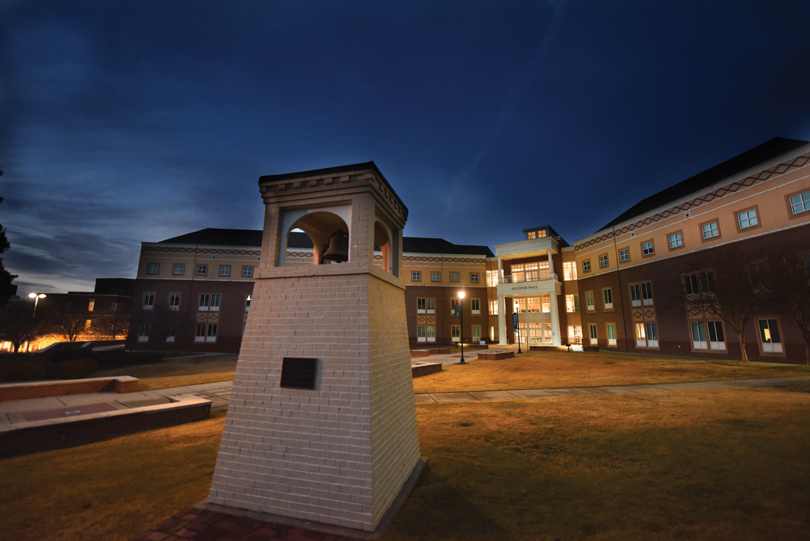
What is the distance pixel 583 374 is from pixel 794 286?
495 inches

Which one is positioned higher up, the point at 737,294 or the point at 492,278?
the point at 492,278

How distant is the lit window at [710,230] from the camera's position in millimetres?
24547

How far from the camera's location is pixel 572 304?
39.9 metres

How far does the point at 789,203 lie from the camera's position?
20.2 m

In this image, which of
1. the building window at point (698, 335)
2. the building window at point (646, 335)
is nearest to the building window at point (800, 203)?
the building window at point (698, 335)

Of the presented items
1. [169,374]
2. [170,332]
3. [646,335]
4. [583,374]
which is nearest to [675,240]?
[646,335]

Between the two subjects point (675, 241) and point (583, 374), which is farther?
point (675, 241)

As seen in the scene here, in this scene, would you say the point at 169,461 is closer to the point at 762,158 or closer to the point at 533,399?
the point at 533,399

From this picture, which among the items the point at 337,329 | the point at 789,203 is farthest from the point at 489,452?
the point at 789,203

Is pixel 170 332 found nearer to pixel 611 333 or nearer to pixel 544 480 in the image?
pixel 544 480

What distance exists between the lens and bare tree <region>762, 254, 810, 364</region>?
17.7 meters

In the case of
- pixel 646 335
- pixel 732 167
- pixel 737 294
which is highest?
pixel 732 167

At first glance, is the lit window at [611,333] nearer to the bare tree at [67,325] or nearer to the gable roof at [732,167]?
the gable roof at [732,167]

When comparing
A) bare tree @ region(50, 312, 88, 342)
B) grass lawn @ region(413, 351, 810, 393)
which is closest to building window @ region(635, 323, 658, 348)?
grass lawn @ region(413, 351, 810, 393)
